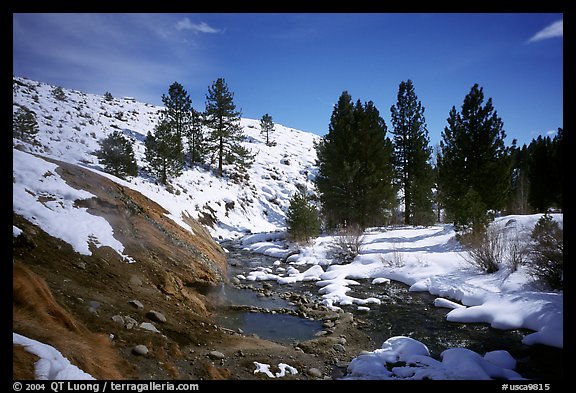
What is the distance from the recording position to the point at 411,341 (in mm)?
5016

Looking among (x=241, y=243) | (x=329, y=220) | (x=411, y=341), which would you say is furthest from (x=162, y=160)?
(x=411, y=341)

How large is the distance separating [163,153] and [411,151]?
64.5 ft

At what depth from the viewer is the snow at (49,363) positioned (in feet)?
7.64

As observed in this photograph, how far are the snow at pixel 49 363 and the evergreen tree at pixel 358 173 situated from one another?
1608cm

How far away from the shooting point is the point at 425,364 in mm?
4109

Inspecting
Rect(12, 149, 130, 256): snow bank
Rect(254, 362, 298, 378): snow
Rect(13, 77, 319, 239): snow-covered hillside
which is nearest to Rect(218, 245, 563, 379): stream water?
Rect(254, 362, 298, 378): snow

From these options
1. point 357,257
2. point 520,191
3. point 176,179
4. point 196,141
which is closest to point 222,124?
point 196,141

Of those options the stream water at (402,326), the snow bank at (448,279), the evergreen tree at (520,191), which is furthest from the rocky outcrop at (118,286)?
the evergreen tree at (520,191)

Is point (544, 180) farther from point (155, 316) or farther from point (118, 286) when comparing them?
point (118, 286)

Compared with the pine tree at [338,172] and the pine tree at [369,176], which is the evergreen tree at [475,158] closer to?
the pine tree at [369,176]

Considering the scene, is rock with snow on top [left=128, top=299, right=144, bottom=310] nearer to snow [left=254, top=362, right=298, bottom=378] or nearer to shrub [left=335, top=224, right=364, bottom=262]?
snow [left=254, top=362, right=298, bottom=378]

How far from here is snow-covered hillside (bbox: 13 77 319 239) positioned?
17.0m

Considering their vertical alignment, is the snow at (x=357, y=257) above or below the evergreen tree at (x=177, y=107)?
below
